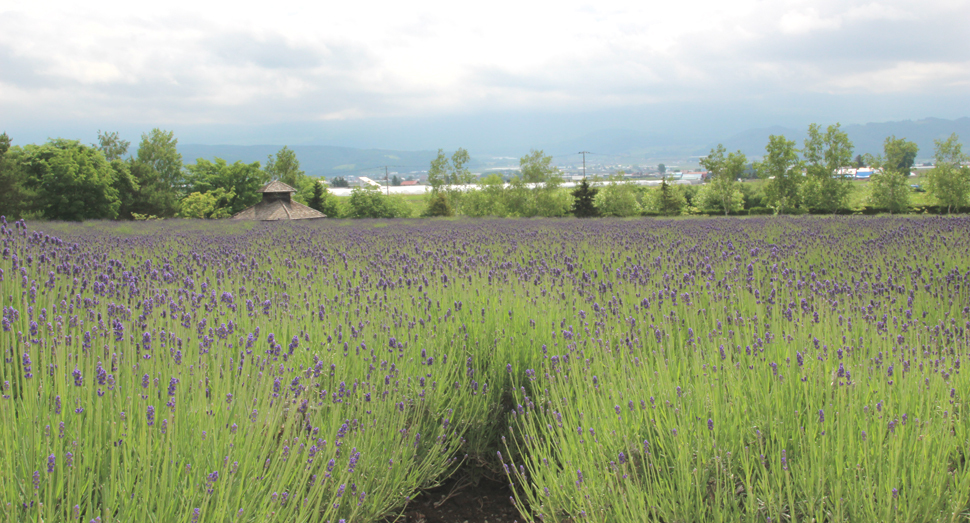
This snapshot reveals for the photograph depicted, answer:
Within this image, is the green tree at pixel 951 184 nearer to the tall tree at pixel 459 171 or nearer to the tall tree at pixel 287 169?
the tall tree at pixel 459 171

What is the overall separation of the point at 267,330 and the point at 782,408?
2.88 m

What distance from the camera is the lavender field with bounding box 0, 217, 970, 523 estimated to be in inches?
71.5

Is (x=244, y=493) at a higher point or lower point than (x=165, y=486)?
lower

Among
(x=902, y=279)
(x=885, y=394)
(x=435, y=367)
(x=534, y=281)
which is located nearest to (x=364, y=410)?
(x=435, y=367)

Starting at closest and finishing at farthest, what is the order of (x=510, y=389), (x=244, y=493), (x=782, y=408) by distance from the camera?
(x=244, y=493) → (x=782, y=408) → (x=510, y=389)

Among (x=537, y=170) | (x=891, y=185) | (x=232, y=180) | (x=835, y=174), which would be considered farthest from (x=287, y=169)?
(x=891, y=185)

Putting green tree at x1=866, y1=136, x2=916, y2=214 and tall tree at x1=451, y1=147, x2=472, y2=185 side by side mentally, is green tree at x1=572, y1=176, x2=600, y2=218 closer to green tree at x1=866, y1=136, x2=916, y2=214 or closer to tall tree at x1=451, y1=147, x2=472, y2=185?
green tree at x1=866, y1=136, x2=916, y2=214

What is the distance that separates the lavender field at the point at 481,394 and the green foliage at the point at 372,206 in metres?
43.0

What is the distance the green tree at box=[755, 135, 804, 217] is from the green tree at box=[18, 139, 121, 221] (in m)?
43.2

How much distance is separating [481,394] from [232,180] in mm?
59215

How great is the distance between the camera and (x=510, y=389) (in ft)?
12.7

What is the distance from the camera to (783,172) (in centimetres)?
3722

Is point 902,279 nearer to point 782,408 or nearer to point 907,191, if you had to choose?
point 782,408

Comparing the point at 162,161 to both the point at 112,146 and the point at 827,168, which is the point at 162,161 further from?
the point at 827,168
